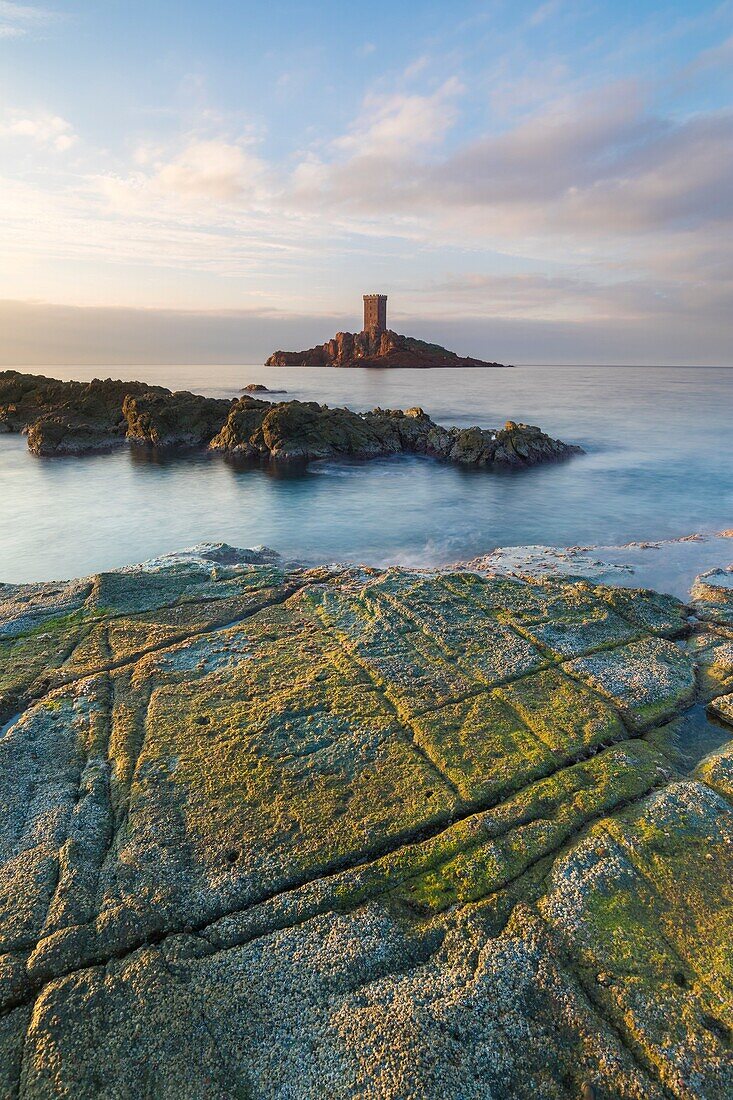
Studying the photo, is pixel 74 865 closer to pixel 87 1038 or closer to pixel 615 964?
pixel 87 1038

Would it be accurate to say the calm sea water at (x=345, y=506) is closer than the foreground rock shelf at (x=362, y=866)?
No

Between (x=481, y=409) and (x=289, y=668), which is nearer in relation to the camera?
(x=289, y=668)

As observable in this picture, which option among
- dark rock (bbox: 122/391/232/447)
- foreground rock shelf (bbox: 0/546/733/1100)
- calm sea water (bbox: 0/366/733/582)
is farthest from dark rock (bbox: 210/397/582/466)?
foreground rock shelf (bbox: 0/546/733/1100)

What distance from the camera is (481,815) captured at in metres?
5.97

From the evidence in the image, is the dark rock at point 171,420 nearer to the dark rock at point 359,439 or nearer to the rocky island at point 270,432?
the rocky island at point 270,432

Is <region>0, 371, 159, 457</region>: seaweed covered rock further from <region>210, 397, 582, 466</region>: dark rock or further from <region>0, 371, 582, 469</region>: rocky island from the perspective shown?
<region>210, 397, 582, 466</region>: dark rock

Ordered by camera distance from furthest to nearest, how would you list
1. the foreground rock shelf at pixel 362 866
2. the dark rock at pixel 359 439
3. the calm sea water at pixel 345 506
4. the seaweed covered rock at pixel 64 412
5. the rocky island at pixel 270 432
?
the seaweed covered rock at pixel 64 412 → the rocky island at pixel 270 432 → the dark rock at pixel 359 439 → the calm sea water at pixel 345 506 → the foreground rock shelf at pixel 362 866

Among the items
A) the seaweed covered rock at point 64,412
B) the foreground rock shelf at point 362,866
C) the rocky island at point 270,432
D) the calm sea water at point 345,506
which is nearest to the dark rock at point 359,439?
the rocky island at point 270,432

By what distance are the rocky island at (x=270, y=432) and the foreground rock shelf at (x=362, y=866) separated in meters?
26.5

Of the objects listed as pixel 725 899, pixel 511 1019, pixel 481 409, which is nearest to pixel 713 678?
pixel 725 899

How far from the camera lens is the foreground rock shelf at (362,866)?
13.1 feet

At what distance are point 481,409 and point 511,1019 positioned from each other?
70.4 meters

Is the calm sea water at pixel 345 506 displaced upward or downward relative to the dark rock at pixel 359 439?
downward

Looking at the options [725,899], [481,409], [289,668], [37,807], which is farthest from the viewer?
[481,409]
